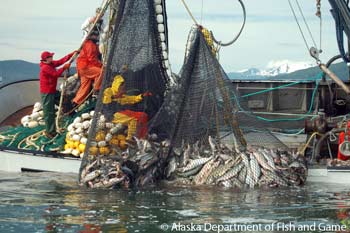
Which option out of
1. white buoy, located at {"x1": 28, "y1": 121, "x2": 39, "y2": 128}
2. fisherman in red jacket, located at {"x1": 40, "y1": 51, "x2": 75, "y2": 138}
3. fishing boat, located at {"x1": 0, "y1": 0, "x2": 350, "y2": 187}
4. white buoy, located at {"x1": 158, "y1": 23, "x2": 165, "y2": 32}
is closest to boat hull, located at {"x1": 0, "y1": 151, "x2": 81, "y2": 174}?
fishing boat, located at {"x1": 0, "y1": 0, "x2": 350, "y2": 187}

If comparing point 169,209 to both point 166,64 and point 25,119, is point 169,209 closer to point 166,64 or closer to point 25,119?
point 166,64

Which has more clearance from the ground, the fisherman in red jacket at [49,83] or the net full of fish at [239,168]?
the fisherman in red jacket at [49,83]

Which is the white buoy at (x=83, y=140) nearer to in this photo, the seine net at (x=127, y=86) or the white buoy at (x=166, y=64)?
the seine net at (x=127, y=86)

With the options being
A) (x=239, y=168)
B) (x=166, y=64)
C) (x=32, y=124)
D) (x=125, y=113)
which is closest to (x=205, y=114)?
(x=239, y=168)

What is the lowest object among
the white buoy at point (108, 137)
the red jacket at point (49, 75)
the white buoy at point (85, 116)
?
the white buoy at point (108, 137)

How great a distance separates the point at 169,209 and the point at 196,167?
6.77ft

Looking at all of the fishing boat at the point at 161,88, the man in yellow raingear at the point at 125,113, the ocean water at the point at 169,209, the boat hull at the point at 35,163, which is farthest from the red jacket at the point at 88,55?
the ocean water at the point at 169,209

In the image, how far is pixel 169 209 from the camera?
13.4 m

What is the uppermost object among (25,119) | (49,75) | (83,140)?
(49,75)

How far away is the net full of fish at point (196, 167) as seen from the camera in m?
15.1

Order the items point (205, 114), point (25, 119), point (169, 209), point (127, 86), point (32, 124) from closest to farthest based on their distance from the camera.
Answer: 1. point (169, 209)
2. point (205, 114)
3. point (127, 86)
4. point (32, 124)
5. point (25, 119)

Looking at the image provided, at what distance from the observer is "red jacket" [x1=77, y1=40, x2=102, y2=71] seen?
17.7 meters

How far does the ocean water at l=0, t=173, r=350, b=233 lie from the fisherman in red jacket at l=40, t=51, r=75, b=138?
1.84 meters

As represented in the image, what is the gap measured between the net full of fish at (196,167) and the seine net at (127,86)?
0.29 m
